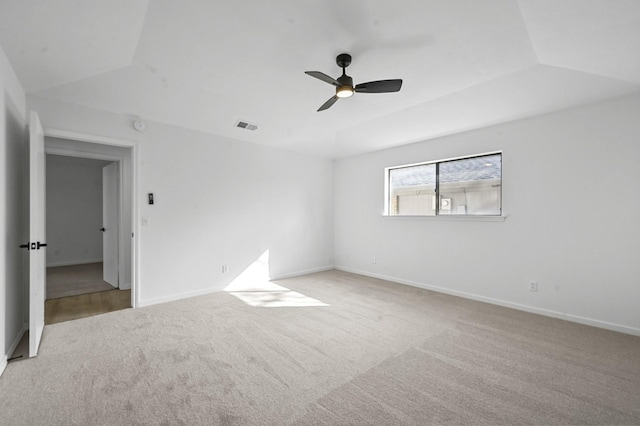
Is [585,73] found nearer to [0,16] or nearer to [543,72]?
[543,72]

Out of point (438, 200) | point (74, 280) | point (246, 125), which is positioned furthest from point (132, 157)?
point (438, 200)

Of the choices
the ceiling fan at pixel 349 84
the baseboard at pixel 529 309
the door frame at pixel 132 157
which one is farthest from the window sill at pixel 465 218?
the door frame at pixel 132 157

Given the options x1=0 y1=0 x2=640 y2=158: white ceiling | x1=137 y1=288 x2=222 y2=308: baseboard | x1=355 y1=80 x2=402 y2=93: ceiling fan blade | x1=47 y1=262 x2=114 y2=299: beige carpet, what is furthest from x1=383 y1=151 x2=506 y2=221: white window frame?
x1=47 y1=262 x2=114 y2=299: beige carpet

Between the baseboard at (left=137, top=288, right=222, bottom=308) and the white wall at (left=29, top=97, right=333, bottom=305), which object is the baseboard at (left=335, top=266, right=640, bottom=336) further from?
the baseboard at (left=137, top=288, right=222, bottom=308)

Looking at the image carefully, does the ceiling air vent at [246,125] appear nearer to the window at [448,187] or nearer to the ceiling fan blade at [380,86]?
the ceiling fan blade at [380,86]

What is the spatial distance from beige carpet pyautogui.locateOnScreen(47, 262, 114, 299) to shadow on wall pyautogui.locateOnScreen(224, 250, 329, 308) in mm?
2131

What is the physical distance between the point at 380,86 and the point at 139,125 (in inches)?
119

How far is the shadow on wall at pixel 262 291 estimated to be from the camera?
3.83 metres

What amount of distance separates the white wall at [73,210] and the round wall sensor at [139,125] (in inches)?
146

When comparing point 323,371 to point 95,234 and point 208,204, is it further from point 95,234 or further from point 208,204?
point 95,234

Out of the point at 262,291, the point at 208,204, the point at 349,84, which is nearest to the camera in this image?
the point at 349,84

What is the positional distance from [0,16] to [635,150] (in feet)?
17.7

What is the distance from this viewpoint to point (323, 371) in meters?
2.20

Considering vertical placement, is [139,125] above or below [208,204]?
above
